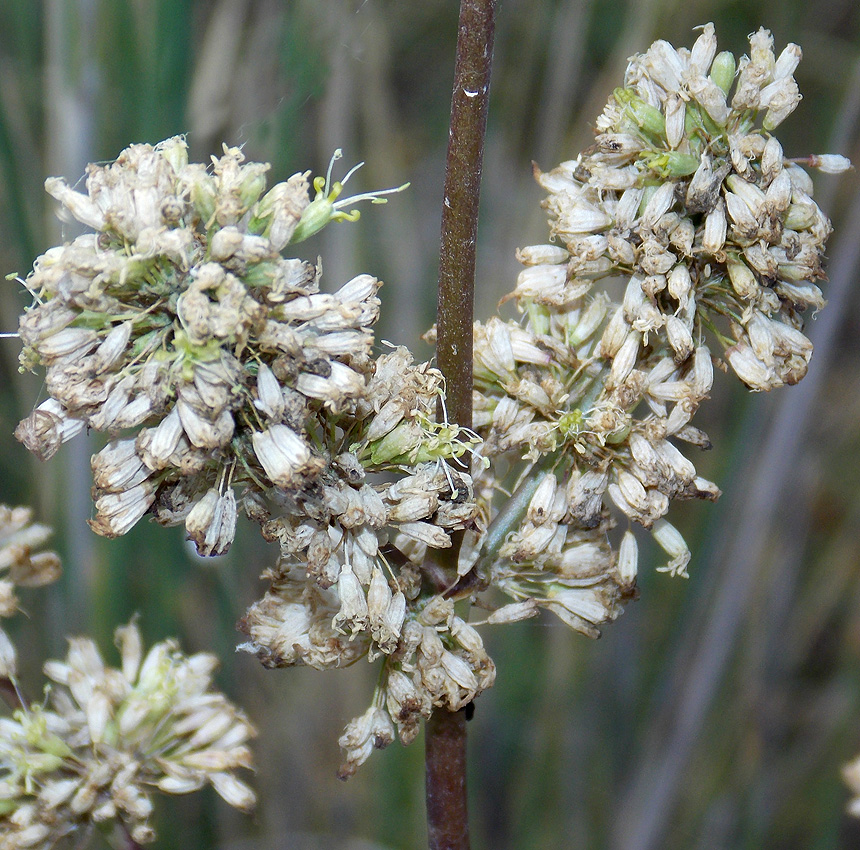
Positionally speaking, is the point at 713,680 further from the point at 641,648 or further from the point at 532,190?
the point at 532,190

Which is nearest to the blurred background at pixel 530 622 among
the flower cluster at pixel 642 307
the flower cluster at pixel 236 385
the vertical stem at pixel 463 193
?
the flower cluster at pixel 642 307

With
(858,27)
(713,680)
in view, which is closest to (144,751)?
(713,680)

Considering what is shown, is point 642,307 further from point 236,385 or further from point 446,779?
point 446,779

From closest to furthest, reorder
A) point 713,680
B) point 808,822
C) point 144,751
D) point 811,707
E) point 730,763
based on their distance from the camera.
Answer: point 144,751 < point 713,680 < point 730,763 < point 808,822 < point 811,707

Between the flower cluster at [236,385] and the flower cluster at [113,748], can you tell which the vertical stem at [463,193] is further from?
the flower cluster at [113,748]

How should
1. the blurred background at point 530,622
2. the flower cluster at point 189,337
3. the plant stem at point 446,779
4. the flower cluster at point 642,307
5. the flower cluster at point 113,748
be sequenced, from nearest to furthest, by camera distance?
the flower cluster at point 189,337
the flower cluster at point 642,307
the plant stem at point 446,779
the flower cluster at point 113,748
the blurred background at point 530,622

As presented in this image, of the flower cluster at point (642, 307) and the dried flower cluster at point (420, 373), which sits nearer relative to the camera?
the dried flower cluster at point (420, 373)

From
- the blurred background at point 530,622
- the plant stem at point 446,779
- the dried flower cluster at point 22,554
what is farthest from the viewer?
the blurred background at point 530,622
